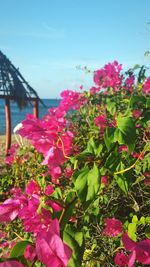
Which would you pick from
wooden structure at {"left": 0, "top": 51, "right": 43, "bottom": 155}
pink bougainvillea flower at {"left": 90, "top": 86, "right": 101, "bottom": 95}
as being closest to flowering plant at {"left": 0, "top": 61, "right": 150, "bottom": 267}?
pink bougainvillea flower at {"left": 90, "top": 86, "right": 101, "bottom": 95}

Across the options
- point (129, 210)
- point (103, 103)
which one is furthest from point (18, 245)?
point (103, 103)

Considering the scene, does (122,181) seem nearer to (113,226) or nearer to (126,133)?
(126,133)

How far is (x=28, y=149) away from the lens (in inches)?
140

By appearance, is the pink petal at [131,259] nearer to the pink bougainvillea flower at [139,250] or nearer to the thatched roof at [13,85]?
the pink bougainvillea flower at [139,250]

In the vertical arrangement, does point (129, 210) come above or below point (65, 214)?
below

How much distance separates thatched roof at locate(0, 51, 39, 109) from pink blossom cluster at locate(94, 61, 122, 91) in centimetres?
602

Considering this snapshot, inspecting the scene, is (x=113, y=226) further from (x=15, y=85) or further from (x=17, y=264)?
(x=15, y=85)

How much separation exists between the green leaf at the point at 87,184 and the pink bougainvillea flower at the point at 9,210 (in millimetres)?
211

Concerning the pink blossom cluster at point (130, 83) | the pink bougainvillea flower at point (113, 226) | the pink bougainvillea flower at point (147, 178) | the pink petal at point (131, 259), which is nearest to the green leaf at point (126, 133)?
the pink petal at point (131, 259)

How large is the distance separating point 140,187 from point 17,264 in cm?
114

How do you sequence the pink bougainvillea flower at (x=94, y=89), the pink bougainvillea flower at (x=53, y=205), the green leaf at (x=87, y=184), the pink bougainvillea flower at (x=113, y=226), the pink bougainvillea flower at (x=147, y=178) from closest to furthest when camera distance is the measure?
1. the green leaf at (x=87, y=184)
2. the pink bougainvillea flower at (x=53, y=205)
3. the pink bougainvillea flower at (x=113, y=226)
4. the pink bougainvillea flower at (x=147, y=178)
5. the pink bougainvillea flower at (x=94, y=89)

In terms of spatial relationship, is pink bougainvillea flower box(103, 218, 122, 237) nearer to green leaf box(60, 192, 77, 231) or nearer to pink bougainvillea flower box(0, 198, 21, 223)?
pink bougainvillea flower box(0, 198, 21, 223)

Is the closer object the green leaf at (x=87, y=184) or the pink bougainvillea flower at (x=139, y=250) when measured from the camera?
the pink bougainvillea flower at (x=139, y=250)

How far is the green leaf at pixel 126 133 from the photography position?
812 mm
